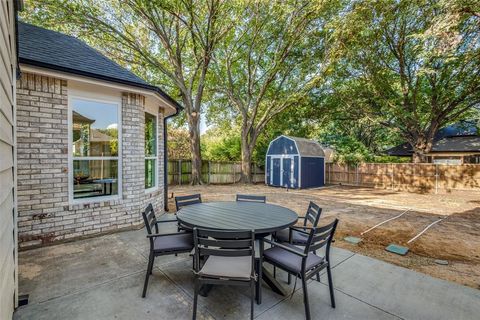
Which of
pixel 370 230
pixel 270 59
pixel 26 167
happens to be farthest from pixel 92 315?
pixel 270 59

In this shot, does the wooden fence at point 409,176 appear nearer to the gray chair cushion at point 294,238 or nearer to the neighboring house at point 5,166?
the gray chair cushion at point 294,238

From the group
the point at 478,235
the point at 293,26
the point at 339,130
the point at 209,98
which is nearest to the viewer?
the point at 478,235

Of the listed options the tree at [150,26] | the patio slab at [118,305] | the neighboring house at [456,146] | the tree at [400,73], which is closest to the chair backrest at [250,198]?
the patio slab at [118,305]

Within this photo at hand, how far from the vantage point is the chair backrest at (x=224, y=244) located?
84.7 inches

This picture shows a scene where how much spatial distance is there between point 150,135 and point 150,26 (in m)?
7.65

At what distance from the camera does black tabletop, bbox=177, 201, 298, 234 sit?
2.60m

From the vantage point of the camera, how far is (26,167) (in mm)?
3748

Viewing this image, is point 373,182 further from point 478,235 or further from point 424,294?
point 424,294

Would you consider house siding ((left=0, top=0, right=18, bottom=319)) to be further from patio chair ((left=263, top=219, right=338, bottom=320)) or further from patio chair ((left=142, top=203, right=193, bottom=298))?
patio chair ((left=263, top=219, right=338, bottom=320))

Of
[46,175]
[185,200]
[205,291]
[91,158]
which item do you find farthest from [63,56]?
[205,291]

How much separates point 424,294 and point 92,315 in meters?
3.57

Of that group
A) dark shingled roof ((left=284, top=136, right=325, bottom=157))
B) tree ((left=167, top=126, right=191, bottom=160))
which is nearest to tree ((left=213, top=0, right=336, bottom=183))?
dark shingled roof ((left=284, top=136, right=325, bottom=157))

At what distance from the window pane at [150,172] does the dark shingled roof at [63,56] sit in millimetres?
1644

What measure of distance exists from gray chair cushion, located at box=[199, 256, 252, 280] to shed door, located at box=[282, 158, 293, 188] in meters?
11.2
